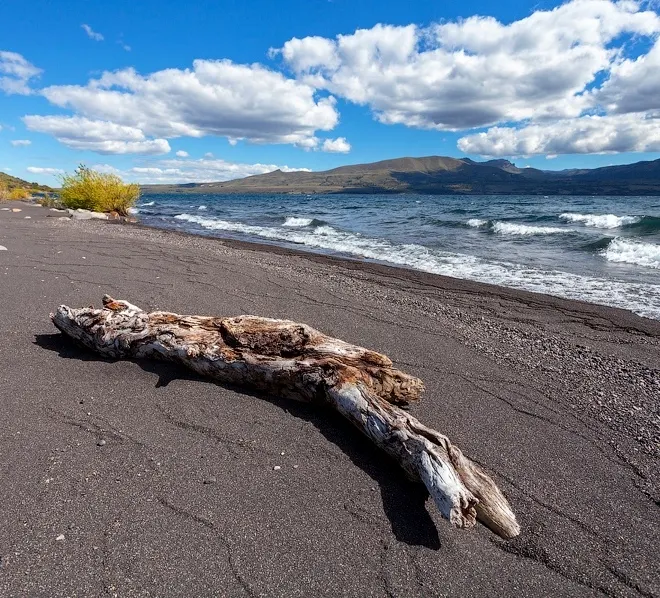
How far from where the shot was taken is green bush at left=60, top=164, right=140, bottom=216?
3133cm

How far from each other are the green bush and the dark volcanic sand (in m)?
28.3

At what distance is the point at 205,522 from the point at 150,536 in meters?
0.37

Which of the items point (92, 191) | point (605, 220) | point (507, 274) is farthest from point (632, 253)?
point (92, 191)

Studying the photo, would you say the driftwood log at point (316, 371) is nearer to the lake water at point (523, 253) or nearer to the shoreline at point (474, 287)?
the shoreline at point (474, 287)

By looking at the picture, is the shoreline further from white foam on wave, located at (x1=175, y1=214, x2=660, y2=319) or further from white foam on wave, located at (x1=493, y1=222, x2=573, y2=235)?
white foam on wave, located at (x1=493, y1=222, x2=573, y2=235)

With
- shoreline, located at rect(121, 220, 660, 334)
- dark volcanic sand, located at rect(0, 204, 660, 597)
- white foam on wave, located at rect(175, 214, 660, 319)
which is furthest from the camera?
white foam on wave, located at rect(175, 214, 660, 319)

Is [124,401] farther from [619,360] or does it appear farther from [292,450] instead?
[619,360]

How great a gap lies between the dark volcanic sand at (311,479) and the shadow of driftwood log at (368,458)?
0.7 inches

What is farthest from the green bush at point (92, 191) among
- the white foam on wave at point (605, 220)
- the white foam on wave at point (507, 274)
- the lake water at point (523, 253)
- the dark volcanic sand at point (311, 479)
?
the white foam on wave at point (605, 220)

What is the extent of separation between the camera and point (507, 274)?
13.8 meters

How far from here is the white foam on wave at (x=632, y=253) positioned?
15.8 meters

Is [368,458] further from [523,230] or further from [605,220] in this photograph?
[605,220]

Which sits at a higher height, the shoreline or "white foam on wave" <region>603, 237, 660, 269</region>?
"white foam on wave" <region>603, 237, 660, 269</region>

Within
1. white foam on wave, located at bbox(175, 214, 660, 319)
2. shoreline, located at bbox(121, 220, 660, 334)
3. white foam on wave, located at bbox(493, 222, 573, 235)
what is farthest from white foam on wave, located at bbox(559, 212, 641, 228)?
shoreline, located at bbox(121, 220, 660, 334)
